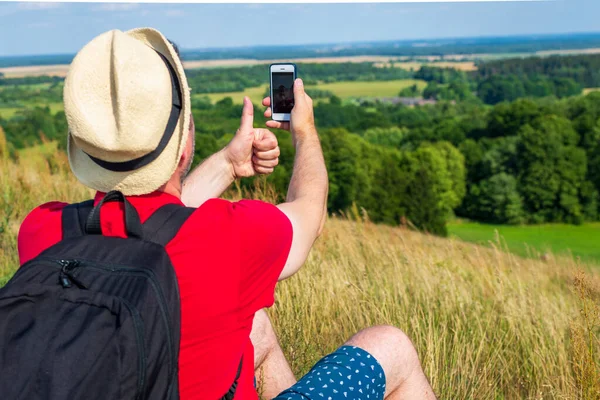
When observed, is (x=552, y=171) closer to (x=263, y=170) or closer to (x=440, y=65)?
(x=263, y=170)

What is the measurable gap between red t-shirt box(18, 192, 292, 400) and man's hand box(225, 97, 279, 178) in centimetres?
66

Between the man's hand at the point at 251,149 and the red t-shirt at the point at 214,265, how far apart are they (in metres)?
0.66

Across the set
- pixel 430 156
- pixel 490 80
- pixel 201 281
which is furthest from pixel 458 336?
pixel 490 80

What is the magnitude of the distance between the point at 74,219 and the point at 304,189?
571mm

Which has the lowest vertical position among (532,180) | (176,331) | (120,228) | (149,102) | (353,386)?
(532,180)

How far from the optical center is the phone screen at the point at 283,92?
221cm

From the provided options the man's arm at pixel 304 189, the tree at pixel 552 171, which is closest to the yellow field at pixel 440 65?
the tree at pixel 552 171

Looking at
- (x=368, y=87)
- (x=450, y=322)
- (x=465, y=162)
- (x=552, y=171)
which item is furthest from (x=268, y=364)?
(x=368, y=87)

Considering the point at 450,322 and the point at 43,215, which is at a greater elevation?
the point at 43,215

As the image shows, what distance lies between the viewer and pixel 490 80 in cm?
11081

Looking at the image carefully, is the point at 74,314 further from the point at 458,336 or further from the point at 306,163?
the point at 458,336

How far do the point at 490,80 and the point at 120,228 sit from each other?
115 meters

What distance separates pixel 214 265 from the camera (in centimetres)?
142

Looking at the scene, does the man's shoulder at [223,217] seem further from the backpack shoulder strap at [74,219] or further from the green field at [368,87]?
the green field at [368,87]
